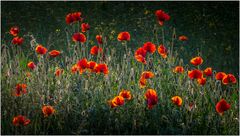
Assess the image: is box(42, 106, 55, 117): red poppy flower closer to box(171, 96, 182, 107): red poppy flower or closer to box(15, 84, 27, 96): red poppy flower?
box(15, 84, 27, 96): red poppy flower

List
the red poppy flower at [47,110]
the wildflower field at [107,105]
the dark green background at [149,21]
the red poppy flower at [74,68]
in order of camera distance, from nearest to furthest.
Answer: the red poppy flower at [47,110] < the wildflower field at [107,105] < the red poppy flower at [74,68] < the dark green background at [149,21]

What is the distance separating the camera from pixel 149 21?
6461mm

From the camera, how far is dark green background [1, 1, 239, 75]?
5.69m

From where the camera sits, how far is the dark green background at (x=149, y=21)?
18.7 ft

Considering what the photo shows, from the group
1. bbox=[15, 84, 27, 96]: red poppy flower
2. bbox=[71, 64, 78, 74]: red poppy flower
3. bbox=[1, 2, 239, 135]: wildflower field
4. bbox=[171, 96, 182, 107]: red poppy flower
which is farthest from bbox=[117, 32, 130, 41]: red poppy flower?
bbox=[15, 84, 27, 96]: red poppy flower

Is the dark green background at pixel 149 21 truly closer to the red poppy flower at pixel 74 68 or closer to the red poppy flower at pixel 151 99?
the red poppy flower at pixel 74 68

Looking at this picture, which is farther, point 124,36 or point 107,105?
point 124,36

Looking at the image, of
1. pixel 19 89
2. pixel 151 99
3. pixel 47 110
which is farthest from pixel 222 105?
pixel 19 89

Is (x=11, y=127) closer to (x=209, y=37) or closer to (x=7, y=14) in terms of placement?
(x=209, y=37)

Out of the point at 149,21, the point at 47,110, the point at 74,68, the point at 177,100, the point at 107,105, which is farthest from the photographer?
the point at 149,21

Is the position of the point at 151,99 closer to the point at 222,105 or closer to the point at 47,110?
the point at 222,105

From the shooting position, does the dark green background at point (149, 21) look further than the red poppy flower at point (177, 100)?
Yes

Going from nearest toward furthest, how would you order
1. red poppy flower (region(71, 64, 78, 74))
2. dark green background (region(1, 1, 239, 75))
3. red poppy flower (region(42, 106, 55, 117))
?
red poppy flower (region(42, 106, 55, 117))
red poppy flower (region(71, 64, 78, 74))
dark green background (region(1, 1, 239, 75))

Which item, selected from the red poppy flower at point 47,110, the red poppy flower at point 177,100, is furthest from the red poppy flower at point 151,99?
the red poppy flower at point 47,110
